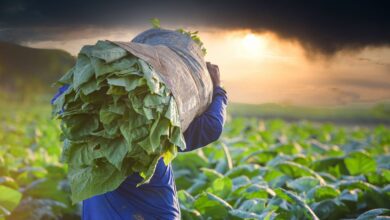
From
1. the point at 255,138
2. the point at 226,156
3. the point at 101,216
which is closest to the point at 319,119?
the point at 255,138

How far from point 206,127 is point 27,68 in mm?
3839

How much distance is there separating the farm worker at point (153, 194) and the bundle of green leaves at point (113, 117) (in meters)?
0.32

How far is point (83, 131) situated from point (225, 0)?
2.35 meters

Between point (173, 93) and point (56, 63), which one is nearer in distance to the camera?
point (173, 93)

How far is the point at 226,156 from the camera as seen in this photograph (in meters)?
4.68

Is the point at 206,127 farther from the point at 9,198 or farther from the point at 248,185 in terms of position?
the point at 9,198

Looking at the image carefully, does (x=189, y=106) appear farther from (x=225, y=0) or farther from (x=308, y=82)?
(x=308, y=82)

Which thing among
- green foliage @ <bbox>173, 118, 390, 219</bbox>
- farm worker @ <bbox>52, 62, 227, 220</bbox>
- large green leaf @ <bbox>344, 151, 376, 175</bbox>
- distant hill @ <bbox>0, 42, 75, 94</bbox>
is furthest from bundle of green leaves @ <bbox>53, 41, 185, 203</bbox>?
distant hill @ <bbox>0, 42, 75, 94</bbox>

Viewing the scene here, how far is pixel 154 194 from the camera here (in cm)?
288

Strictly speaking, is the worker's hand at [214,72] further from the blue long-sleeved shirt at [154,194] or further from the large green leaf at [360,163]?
the large green leaf at [360,163]

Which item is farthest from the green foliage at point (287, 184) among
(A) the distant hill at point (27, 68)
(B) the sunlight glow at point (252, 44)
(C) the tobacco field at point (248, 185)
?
(A) the distant hill at point (27, 68)

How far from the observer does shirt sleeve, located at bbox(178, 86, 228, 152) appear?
2904mm

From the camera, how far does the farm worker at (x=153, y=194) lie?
286 cm

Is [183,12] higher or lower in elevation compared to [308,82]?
higher
